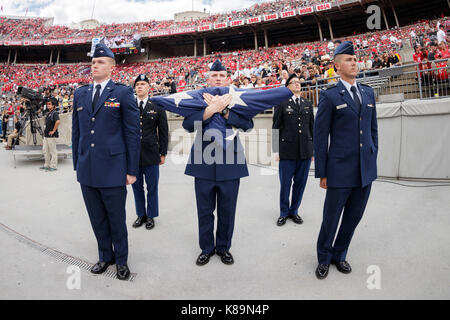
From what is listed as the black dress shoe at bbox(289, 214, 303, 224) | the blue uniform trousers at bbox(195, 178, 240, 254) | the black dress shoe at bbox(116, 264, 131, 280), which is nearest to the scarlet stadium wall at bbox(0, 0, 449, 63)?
the black dress shoe at bbox(289, 214, 303, 224)

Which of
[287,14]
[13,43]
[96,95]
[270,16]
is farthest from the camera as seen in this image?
[13,43]

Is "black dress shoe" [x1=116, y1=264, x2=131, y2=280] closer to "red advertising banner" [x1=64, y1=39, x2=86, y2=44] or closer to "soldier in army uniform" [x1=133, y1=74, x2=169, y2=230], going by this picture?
"soldier in army uniform" [x1=133, y1=74, x2=169, y2=230]

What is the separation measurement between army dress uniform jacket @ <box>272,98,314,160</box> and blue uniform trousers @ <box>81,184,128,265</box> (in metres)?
2.25

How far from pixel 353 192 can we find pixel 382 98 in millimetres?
4518

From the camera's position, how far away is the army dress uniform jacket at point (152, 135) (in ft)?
12.2

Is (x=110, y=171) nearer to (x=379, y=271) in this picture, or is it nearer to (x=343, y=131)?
(x=343, y=131)

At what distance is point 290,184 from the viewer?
3846 mm

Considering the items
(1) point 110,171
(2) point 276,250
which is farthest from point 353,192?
(1) point 110,171

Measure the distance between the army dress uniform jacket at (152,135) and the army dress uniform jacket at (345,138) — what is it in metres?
2.23

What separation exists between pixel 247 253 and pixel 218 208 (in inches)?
25.1

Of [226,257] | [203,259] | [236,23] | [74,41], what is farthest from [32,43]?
[226,257]

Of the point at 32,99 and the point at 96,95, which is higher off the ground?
the point at 32,99

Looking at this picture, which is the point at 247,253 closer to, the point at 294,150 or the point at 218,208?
the point at 218,208
